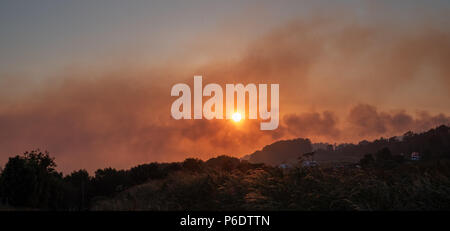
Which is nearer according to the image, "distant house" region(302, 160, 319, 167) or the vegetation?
the vegetation

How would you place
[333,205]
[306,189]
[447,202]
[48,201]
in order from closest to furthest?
[447,202] < [333,205] < [306,189] < [48,201]

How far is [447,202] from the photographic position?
15.0 meters

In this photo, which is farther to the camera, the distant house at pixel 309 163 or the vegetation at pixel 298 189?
the distant house at pixel 309 163

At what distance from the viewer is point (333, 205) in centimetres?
1684
